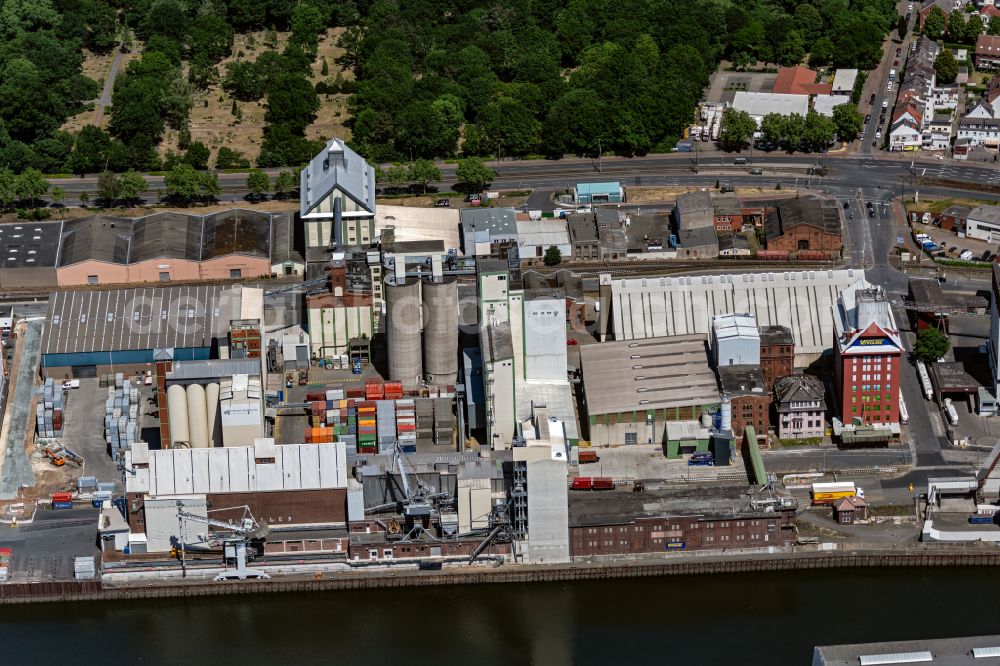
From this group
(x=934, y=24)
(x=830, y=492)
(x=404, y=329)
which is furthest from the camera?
(x=934, y=24)

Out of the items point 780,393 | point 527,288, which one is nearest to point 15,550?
point 527,288

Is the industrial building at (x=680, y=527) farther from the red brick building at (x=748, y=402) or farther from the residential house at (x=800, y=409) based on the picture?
the residential house at (x=800, y=409)

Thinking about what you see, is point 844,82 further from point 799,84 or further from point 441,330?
point 441,330

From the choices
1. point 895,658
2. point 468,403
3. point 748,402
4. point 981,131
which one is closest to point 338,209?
point 468,403

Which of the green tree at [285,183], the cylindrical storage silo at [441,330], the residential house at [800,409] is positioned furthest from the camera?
the green tree at [285,183]

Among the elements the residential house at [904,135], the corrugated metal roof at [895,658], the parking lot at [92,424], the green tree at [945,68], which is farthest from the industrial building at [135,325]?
the green tree at [945,68]

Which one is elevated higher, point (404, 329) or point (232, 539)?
point (404, 329)
